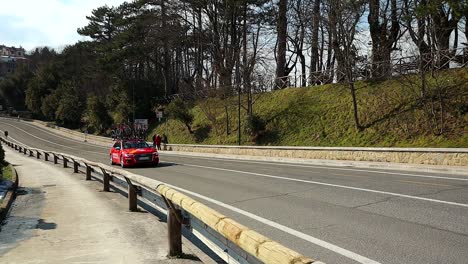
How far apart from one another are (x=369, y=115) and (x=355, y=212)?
24.2 metres

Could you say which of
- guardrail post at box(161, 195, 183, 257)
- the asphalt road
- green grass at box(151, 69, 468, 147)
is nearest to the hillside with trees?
green grass at box(151, 69, 468, 147)

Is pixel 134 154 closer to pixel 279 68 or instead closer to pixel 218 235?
pixel 218 235

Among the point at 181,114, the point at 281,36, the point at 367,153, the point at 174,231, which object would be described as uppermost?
the point at 281,36

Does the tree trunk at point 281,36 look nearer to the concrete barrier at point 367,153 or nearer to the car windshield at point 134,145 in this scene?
the concrete barrier at point 367,153

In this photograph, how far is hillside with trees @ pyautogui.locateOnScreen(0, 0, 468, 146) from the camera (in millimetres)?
29891

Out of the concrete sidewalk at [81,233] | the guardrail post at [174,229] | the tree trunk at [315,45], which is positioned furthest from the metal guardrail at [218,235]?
the tree trunk at [315,45]

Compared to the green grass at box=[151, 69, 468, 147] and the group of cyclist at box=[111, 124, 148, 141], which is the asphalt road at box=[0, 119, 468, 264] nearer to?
the green grass at box=[151, 69, 468, 147]

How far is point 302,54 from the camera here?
52.8 metres

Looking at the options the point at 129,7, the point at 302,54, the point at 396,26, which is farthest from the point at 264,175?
the point at 129,7

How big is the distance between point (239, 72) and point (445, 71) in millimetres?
20533

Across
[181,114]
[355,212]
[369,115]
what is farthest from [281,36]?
[355,212]

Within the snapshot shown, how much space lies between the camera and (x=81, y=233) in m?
8.09

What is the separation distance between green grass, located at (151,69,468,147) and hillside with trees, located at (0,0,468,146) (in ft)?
0.35

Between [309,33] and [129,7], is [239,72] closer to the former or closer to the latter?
[309,33]
